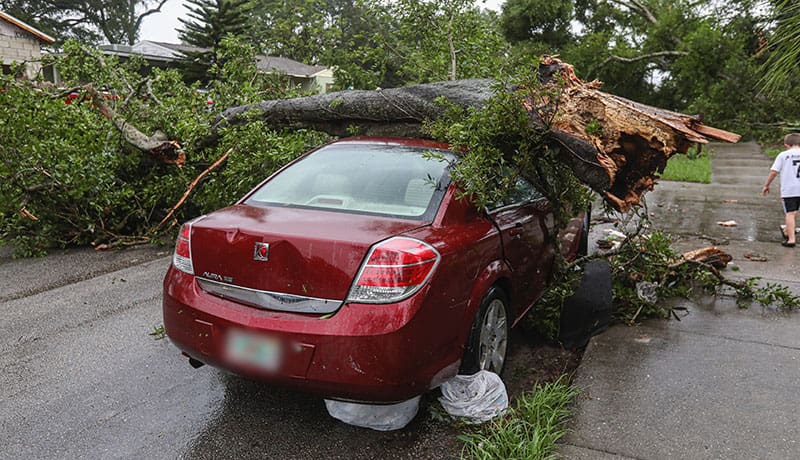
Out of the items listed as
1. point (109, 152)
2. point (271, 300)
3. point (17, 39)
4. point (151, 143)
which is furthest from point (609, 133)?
point (17, 39)

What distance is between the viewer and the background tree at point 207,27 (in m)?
34.8

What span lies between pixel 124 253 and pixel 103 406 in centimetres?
386

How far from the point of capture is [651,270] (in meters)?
5.14

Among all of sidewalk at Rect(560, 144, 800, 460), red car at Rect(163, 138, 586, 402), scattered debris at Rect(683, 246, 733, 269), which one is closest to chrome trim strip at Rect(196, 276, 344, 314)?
red car at Rect(163, 138, 586, 402)

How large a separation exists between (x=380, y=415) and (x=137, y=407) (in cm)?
140

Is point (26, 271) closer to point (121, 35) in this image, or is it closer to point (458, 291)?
point (458, 291)

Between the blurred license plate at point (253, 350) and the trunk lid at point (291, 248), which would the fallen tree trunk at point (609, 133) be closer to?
the trunk lid at point (291, 248)

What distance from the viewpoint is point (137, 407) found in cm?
334

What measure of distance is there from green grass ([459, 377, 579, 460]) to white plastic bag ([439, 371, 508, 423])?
0.19 ft

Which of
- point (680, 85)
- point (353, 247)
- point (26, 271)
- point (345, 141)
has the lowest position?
point (26, 271)

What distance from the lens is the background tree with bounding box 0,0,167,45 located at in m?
46.8

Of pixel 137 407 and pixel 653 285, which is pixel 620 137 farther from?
pixel 137 407

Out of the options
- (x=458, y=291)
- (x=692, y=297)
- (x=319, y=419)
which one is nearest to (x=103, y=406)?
(x=319, y=419)

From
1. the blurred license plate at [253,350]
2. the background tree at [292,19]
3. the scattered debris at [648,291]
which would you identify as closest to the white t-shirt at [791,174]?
the scattered debris at [648,291]
